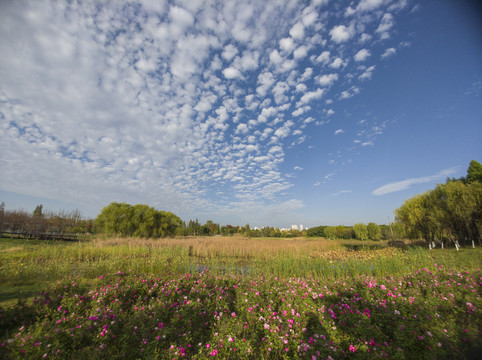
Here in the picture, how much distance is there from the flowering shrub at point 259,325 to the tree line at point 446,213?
21382 millimetres

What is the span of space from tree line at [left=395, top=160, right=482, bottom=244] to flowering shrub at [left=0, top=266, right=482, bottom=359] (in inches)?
Answer: 842

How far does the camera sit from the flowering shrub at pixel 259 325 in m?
2.72

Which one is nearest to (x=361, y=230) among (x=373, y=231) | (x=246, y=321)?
(x=373, y=231)

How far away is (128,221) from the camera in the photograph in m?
28.2

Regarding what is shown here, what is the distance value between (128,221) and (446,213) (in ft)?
134

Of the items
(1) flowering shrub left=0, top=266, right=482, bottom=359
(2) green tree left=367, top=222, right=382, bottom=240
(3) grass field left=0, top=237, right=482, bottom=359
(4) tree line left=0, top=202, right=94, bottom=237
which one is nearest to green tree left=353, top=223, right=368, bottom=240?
(2) green tree left=367, top=222, right=382, bottom=240

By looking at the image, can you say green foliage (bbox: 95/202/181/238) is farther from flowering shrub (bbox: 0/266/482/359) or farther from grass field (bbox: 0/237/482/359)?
flowering shrub (bbox: 0/266/482/359)

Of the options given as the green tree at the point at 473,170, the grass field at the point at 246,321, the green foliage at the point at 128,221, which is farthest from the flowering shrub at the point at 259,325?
the green tree at the point at 473,170

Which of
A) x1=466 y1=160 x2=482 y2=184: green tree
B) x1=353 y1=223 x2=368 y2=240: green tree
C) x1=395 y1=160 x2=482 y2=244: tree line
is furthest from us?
x1=353 y1=223 x2=368 y2=240: green tree

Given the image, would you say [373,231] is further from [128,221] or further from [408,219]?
[128,221]

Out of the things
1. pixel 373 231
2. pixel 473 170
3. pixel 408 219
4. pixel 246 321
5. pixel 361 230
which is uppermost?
pixel 473 170

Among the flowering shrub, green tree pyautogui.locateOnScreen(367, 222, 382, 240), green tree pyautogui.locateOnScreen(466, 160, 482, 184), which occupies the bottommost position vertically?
green tree pyautogui.locateOnScreen(367, 222, 382, 240)

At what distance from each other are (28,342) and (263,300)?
4.12 metres

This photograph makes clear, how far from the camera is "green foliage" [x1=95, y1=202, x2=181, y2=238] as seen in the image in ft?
88.0
